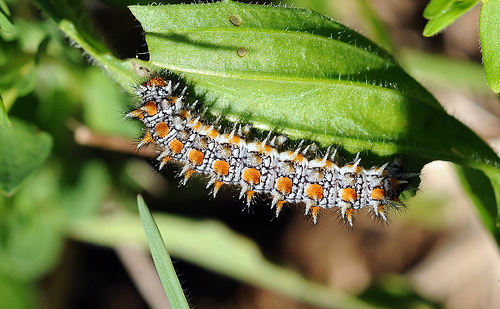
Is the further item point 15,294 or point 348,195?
point 15,294

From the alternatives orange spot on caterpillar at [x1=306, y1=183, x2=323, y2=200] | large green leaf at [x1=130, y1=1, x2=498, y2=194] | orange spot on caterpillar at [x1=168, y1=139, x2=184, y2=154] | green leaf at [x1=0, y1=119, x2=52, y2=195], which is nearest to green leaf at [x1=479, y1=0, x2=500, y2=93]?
large green leaf at [x1=130, y1=1, x2=498, y2=194]

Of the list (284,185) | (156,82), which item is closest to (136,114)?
(156,82)

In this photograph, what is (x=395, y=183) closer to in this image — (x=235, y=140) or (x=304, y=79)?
(x=304, y=79)

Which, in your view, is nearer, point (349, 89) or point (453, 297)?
point (349, 89)

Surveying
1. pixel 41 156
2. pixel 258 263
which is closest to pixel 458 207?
pixel 258 263

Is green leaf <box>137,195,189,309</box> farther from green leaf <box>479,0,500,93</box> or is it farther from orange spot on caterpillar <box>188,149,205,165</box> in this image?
green leaf <box>479,0,500,93</box>

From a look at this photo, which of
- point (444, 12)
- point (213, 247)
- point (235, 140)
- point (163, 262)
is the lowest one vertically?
point (213, 247)

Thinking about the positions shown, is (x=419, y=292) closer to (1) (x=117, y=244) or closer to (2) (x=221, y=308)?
(2) (x=221, y=308)
